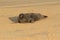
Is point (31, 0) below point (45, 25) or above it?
above

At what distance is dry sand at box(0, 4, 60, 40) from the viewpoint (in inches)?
34.7

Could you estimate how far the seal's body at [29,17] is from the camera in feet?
3.14

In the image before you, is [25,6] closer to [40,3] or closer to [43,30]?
[40,3]

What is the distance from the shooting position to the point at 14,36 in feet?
2.92

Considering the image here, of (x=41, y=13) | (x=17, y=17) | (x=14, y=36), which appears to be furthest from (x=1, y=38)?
(x=41, y=13)

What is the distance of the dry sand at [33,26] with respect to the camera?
882 millimetres

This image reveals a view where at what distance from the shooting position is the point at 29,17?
3.16ft

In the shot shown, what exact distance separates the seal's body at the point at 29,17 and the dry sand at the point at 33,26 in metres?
0.02

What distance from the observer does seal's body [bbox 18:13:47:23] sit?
96 cm

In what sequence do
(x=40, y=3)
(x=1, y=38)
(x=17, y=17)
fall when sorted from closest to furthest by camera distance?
(x=1, y=38) < (x=17, y=17) < (x=40, y=3)

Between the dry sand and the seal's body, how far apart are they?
24 mm

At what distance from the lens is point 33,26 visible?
93cm

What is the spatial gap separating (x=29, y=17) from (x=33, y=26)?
0.22 ft

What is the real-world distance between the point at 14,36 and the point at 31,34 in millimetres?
94
